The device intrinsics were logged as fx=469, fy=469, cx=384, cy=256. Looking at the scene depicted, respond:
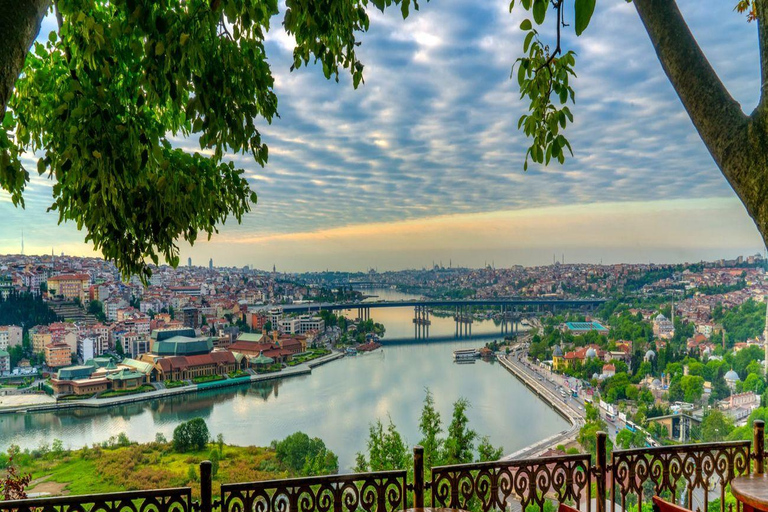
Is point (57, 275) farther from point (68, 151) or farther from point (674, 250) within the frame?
point (674, 250)

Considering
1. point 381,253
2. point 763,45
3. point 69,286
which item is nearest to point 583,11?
point 763,45

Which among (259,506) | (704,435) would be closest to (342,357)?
(704,435)

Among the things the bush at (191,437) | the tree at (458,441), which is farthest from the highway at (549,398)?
the bush at (191,437)

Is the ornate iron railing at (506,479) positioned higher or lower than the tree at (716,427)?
higher

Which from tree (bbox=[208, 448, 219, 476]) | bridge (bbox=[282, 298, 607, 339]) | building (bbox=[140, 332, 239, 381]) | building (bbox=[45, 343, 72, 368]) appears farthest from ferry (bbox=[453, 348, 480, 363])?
building (bbox=[45, 343, 72, 368])

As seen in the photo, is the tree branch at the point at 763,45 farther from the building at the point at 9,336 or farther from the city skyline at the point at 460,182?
the building at the point at 9,336

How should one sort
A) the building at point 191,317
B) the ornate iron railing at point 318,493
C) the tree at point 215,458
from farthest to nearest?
the building at point 191,317, the tree at point 215,458, the ornate iron railing at point 318,493

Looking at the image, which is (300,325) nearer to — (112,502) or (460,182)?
(460,182)
